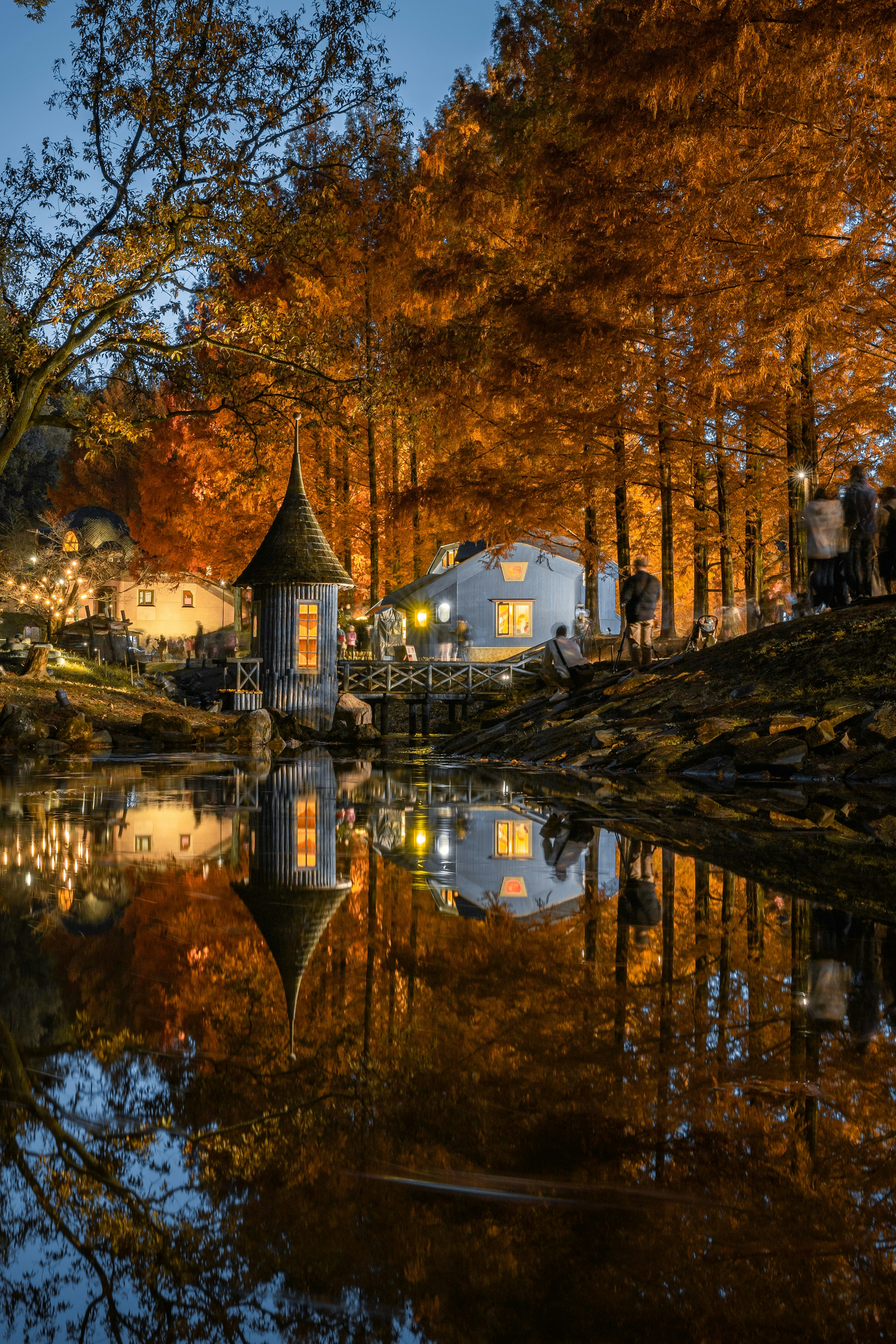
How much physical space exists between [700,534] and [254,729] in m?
11.8

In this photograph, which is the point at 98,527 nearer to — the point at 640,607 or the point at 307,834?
the point at 640,607

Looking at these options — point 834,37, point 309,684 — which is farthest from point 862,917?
point 309,684

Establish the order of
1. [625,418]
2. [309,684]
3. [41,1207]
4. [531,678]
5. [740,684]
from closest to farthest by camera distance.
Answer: [41,1207]
[740,684]
[625,418]
[309,684]
[531,678]

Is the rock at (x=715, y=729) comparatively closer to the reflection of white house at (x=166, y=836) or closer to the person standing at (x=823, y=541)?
the person standing at (x=823, y=541)

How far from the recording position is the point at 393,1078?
7.32 ft

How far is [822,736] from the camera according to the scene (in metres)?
11.8

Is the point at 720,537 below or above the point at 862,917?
above

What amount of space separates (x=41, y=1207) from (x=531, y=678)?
3044 cm

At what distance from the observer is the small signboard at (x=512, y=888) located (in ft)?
15.2

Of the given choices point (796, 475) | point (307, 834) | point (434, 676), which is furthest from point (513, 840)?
point (434, 676)

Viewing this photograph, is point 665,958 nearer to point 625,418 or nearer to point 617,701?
point 617,701

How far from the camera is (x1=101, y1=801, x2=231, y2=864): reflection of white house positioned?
568 centimetres

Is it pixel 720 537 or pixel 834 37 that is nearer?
pixel 834 37

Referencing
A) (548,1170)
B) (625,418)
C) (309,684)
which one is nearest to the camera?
(548,1170)
